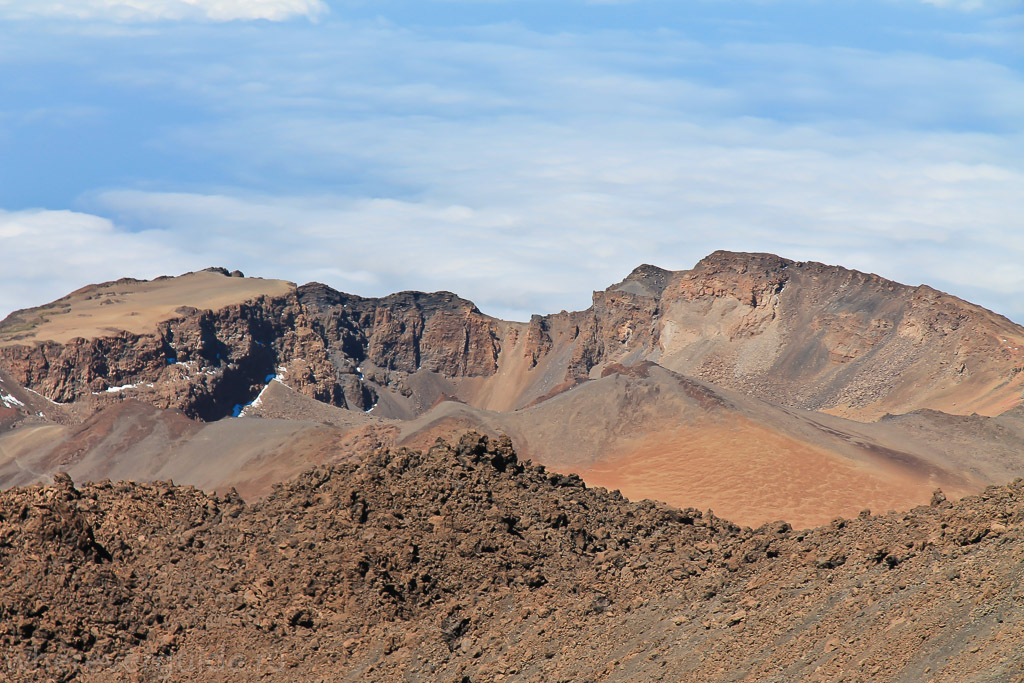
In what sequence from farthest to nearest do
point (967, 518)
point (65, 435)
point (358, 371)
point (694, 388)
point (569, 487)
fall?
point (358, 371)
point (65, 435)
point (694, 388)
point (569, 487)
point (967, 518)

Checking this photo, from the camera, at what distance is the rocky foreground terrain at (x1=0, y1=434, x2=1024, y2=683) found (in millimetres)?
13758

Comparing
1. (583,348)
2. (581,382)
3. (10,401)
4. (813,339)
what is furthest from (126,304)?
(813,339)

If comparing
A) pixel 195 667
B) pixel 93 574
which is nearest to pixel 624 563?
pixel 195 667

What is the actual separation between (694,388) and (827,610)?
51.3 meters

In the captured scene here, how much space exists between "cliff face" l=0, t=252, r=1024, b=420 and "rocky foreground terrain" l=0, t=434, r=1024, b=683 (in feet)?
203

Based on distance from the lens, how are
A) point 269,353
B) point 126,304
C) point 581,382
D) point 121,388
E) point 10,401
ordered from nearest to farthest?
point 581,382, point 10,401, point 121,388, point 126,304, point 269,353

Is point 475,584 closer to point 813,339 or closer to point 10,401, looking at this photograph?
point 813,339

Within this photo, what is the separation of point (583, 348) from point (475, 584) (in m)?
107

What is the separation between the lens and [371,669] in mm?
16688

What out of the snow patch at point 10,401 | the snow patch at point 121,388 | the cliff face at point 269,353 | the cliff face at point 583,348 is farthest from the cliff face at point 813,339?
the snow patch at point 10,401

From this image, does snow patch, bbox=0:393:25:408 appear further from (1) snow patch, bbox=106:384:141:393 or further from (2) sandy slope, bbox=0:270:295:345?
(1) snow patch, bbox=106:384:141:393


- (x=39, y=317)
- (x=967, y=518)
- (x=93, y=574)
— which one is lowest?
(x=93, y=574)

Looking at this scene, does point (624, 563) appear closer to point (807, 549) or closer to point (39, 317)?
point (807, 549)

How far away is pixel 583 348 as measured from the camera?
12519cm
